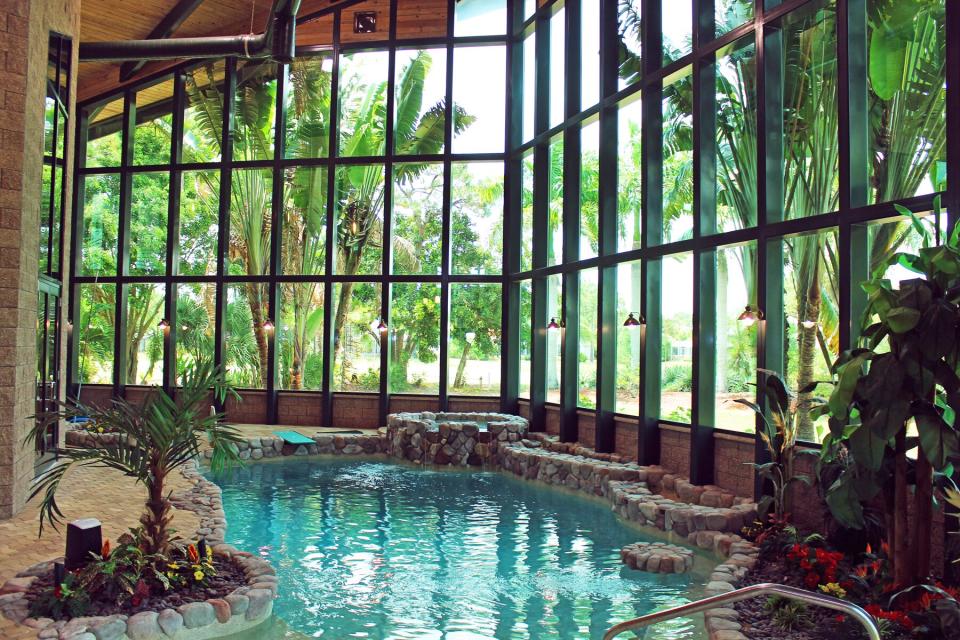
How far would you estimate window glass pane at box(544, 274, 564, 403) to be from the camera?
40.1ft

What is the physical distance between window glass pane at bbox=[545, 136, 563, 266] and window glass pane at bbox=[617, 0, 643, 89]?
1884 millimetres

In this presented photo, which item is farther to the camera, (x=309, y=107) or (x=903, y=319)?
(x=309, y=107)

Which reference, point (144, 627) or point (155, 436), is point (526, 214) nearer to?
point (155, 436)

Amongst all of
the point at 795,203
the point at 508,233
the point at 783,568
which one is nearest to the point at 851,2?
the point at 795,203

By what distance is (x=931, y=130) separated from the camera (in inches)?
253

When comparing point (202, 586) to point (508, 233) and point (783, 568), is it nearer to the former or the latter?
point (783, 568)

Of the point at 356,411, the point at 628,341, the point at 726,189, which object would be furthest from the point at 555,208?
the point at 356,411

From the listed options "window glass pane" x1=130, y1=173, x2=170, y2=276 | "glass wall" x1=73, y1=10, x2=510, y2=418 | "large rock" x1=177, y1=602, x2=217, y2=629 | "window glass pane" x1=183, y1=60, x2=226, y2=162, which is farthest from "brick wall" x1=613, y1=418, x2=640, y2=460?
"window glass pane" x1=130, y1=173, x2=170, y2=276

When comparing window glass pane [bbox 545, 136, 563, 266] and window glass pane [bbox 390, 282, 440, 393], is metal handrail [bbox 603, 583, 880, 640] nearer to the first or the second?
window glass pane [bbox 545, 136, 563, 266]

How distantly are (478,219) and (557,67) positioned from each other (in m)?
3.56

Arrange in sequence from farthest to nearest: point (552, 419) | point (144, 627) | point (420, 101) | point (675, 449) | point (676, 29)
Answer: point (420, 101) < point (552, 419) < point (676, 29) < point (675, 449) < point (144, 627)

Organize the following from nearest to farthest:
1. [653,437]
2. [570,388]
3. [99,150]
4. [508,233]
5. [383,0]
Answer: [653,437] → [570,388] → [508,233] → [383,0] → [99,150]

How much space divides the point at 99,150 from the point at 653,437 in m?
12.6

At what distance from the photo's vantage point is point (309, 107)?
14805mm
